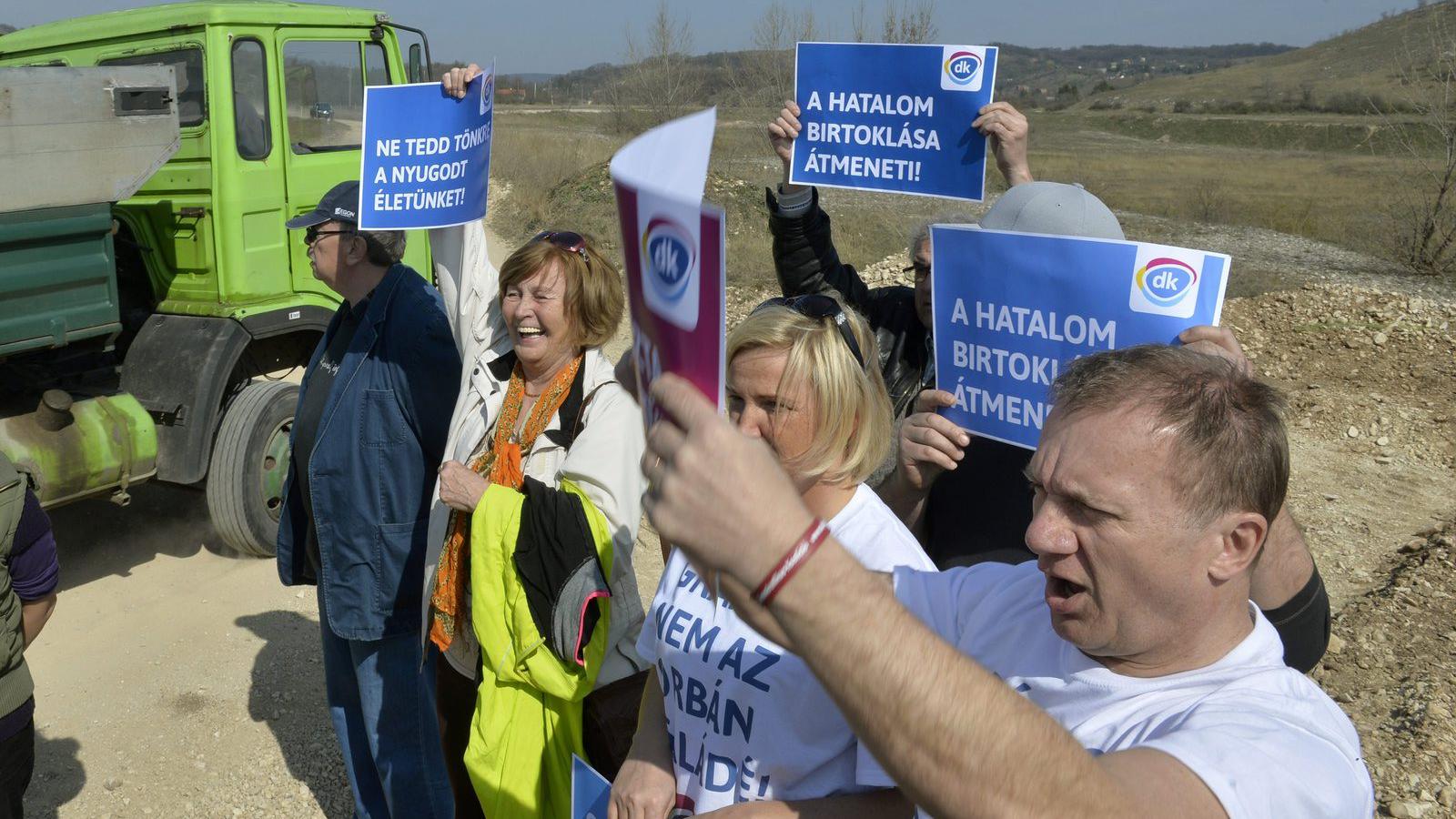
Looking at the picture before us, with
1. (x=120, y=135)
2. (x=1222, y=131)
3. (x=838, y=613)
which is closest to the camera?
(x=838, y=613)

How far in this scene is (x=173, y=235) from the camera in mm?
5750

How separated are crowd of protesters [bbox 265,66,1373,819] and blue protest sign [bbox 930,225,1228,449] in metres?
0.10

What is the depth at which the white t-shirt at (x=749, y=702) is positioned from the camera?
1798mm

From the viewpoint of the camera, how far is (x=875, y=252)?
54.0 feet

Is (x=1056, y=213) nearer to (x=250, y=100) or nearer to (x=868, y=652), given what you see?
(x=868, y=652)

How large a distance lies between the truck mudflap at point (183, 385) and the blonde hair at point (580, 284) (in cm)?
Answer: 321

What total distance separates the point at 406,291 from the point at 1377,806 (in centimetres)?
363

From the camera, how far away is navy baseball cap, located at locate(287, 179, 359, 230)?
3.36 m

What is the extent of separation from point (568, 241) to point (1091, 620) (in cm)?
193

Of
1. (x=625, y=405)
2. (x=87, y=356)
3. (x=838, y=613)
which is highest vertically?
(x=838, y=613)

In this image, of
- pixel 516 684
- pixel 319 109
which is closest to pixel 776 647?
pixel 516 684

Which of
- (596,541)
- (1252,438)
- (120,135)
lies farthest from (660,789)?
(120,135)

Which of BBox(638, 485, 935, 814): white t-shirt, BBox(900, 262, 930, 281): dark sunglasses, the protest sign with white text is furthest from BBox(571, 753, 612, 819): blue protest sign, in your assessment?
BBox(900, 262, 930, 281): dark sunglasses

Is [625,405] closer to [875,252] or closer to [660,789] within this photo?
[660,789]
